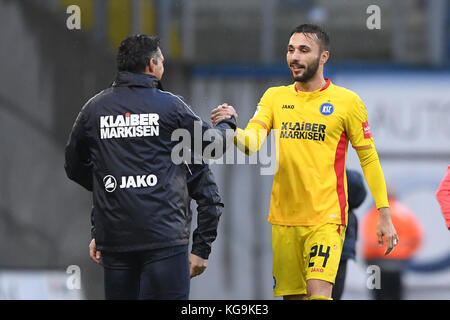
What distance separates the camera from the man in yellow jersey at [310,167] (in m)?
6.79

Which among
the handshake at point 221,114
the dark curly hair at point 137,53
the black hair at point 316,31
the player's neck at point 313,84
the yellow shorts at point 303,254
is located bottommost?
the yellow shorts at point 303,254

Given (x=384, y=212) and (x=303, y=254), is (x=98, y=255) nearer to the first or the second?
(x=303, y=254)

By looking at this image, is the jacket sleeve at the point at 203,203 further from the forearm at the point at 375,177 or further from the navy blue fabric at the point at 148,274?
the forearm at the point at 375,177

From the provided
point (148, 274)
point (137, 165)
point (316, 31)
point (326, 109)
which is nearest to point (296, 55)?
point (316, 31)

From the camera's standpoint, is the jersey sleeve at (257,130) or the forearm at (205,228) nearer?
the forearm at (205,228)

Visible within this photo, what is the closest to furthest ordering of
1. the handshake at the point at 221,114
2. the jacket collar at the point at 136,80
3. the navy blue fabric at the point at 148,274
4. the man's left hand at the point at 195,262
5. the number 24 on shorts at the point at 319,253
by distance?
the navy blue fabric at the point at 148,274 → the jacket collar at the point at 136,80 → the man's left hand at the point at 195,262 → the handshake at the point at 221,114 → the number 24 on shorts at the point at 319,253

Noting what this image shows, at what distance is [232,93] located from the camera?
42.4ft

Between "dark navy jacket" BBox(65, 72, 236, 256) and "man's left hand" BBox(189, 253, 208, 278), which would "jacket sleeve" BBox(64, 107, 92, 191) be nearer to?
"dark navy jacket" BBox(65, 72, 236, 256)

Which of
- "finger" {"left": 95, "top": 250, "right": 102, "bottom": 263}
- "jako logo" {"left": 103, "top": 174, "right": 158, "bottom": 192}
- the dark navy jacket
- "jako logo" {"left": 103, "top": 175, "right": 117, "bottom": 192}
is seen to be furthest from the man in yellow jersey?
"finger" {"left": 95, "top": 250, "right": 102, "bottom": 263}

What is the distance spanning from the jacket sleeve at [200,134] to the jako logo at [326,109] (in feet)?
3.09

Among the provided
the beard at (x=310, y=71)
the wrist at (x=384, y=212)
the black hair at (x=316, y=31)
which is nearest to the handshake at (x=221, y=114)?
the beard at (x=310, y=71)

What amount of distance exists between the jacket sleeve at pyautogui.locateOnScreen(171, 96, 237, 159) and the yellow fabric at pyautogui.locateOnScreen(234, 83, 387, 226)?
0.62 metres

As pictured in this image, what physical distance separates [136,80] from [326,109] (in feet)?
5.07
